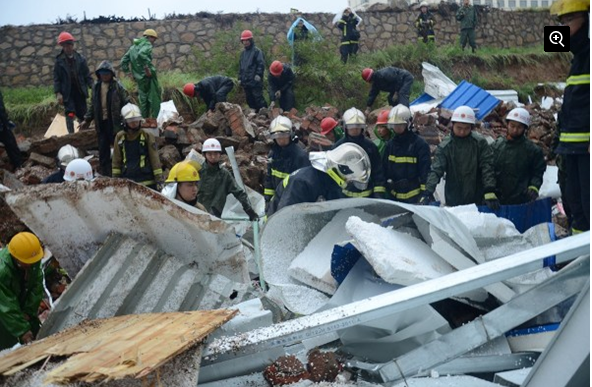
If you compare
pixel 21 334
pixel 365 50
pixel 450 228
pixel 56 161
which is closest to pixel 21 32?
pixel 56 161

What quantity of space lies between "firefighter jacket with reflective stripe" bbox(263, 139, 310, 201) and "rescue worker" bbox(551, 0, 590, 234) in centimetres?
286

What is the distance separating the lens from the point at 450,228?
4172mm

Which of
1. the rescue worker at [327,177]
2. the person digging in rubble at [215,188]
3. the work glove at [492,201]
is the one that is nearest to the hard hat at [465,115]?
the work glove at [492,201]

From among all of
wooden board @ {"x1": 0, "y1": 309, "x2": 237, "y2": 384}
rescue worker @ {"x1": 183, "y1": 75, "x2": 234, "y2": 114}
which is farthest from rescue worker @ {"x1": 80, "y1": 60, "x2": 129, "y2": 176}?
wooden board @ {"x1": 0, "y1": 309, "x2": 237, "y2": 384}

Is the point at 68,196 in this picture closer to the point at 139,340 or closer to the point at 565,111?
the point at 139,340

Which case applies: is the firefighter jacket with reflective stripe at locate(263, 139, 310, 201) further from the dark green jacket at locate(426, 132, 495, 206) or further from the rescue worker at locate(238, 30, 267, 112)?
the rescue worker at locate(238, 30, 267, 112)

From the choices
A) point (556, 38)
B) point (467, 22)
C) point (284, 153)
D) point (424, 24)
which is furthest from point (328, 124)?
point (467, 22)

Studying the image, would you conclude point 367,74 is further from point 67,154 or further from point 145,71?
point 67,154

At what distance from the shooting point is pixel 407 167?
6.77m

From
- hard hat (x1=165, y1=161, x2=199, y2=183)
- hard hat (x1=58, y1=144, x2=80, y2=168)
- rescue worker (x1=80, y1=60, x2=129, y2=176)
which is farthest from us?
hard hat (x1=58, y1=144, x2=80, y2=168)

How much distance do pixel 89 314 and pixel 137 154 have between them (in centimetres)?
378

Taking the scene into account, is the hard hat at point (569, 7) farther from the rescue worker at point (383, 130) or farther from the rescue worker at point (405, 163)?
the rescue worker at point (383, 130)

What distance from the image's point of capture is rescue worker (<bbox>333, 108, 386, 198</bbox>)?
653 cm

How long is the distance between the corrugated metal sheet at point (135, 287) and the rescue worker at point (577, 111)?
2323mm
